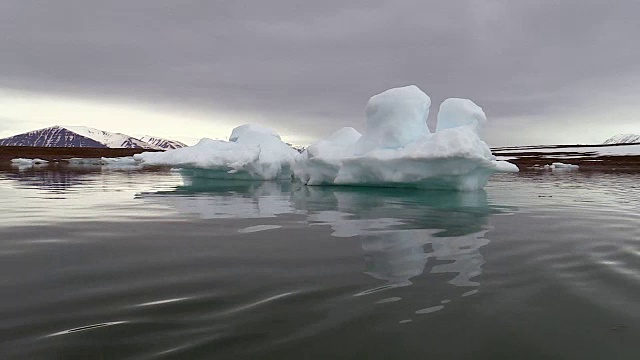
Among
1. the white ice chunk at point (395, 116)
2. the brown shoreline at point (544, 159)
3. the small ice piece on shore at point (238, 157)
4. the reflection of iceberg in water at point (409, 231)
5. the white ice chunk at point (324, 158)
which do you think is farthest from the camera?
the brown shoreline at point (544, 159)

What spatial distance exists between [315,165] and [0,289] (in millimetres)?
13835

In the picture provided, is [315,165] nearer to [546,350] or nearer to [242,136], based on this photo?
[242,136]

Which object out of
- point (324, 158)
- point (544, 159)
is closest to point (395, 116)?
point (324, 158)

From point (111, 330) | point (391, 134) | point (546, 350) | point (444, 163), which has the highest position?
point (391, 134)

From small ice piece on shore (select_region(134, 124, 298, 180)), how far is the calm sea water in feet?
37.7

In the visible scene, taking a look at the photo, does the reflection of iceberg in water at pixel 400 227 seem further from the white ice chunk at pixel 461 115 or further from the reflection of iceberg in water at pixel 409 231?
the white ice chunk at pixel 461 115

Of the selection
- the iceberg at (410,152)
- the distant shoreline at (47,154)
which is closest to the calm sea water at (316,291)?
the iceberg at (410,152)

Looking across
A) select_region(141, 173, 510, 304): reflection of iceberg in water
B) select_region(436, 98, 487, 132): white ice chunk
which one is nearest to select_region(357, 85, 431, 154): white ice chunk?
select_region(436, 98, 487, 132): white ice chunk

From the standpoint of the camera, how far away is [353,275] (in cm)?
390

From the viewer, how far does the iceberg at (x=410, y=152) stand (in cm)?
1330

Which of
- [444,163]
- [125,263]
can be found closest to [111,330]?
[125,263]

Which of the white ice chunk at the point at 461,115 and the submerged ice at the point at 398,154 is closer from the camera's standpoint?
the submerged ice at the point at 398,154

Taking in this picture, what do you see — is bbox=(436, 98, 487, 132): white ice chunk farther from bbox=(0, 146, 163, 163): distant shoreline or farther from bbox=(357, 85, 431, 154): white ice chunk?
bbox=(0, 146, 163, 163): distant shoreline

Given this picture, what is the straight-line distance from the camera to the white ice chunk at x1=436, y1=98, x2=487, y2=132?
15.6 meters
